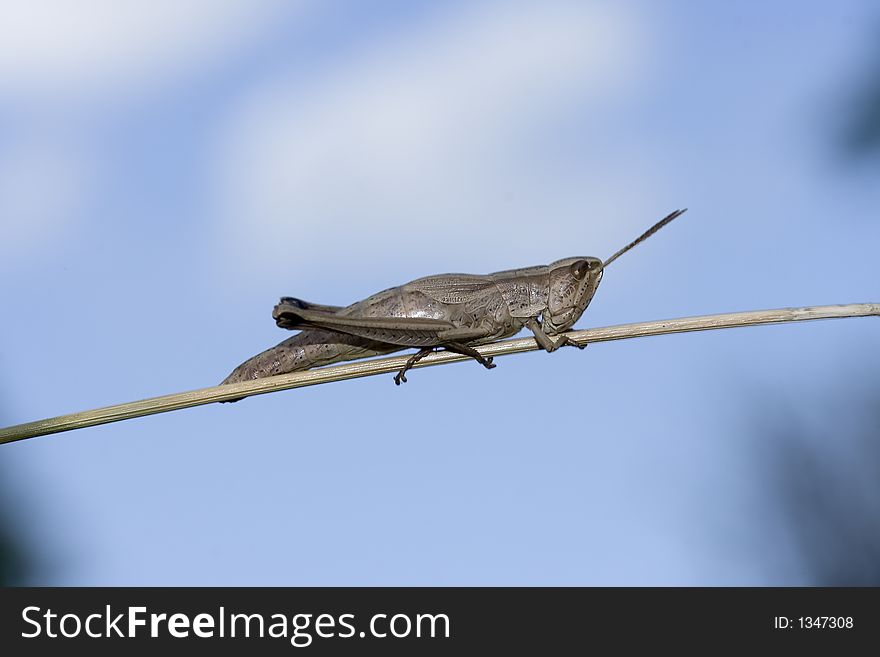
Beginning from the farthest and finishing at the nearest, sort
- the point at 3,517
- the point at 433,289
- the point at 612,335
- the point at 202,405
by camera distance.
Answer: the point at 3,517
the point at 433,289
the point at 612,335
the point at 202,405

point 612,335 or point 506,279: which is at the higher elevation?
point 506,279

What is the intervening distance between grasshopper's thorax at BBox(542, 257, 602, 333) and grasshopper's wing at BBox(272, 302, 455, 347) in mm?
455

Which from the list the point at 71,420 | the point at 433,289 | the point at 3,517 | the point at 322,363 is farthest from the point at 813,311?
the point at 3,517

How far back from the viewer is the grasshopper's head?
363cm

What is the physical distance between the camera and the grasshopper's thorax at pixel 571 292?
3.63m

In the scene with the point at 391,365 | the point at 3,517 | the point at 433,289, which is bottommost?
the point at 3,517

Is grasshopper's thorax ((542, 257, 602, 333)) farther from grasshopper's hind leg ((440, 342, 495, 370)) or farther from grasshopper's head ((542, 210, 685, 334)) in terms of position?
grasshopper's hind leg ((440, 342, 495, 370))

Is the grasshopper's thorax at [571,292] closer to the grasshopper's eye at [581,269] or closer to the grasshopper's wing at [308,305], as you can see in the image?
the grasshopper's eye at [581,269]

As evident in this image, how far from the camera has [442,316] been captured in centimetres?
356

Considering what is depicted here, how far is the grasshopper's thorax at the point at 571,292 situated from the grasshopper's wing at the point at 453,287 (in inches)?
10.5

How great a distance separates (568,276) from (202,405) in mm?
1741

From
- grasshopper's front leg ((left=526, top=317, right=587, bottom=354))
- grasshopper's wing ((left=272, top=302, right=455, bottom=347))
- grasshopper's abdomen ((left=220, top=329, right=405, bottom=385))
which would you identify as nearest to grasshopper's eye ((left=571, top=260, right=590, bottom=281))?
grasshopper's front leg ((left=526, top=317, right=587, bottom=354))

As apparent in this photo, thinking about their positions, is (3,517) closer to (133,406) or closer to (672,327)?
(133,406)

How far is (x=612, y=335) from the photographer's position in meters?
2.95
